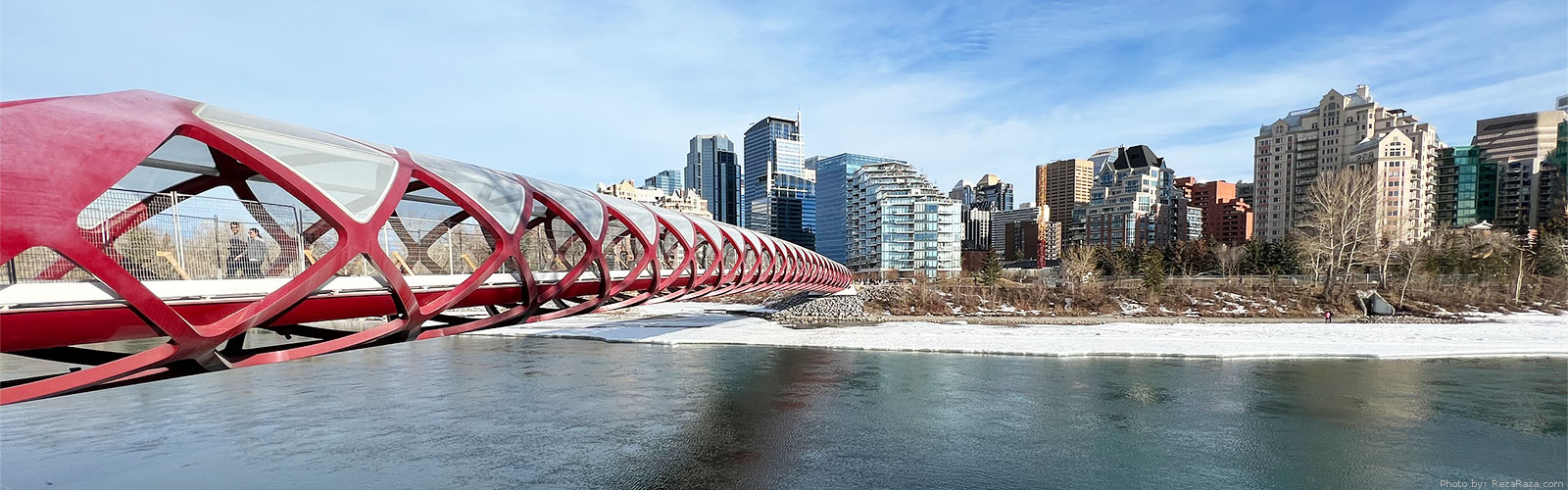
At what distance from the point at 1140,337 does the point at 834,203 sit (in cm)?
10389

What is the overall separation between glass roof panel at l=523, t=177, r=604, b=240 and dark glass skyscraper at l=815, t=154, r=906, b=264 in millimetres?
111015

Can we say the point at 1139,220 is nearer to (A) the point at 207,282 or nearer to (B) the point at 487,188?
(B) the point at 487,188

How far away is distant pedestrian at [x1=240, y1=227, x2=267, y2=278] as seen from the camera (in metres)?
6.38

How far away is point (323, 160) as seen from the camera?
6.70 meters

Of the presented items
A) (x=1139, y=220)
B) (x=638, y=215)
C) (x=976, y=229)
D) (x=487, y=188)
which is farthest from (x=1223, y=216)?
(x=487, y=188)

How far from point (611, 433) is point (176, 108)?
33.3ft

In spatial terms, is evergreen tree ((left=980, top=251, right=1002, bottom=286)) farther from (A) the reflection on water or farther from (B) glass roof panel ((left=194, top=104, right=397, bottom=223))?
(B) glass roof panel ((left=194, top=104, right=397, bottom=223))

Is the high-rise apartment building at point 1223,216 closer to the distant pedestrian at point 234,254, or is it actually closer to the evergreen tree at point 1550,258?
the evergreen tree at point 1550,258

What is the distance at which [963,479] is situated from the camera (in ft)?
37.4

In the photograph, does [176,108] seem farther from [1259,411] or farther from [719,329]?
[719,329]

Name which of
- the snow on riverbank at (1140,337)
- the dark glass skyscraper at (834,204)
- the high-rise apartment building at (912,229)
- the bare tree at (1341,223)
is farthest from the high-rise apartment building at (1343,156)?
the dark glass skyscraper at (834,204)

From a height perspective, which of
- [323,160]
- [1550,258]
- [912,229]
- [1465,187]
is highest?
[1465,187]

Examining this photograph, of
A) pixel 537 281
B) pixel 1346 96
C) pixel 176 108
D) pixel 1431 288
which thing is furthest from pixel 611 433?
pixel 1346 96

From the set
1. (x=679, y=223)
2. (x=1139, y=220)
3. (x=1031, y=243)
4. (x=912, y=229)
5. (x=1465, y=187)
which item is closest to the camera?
(x=679, y=223)
